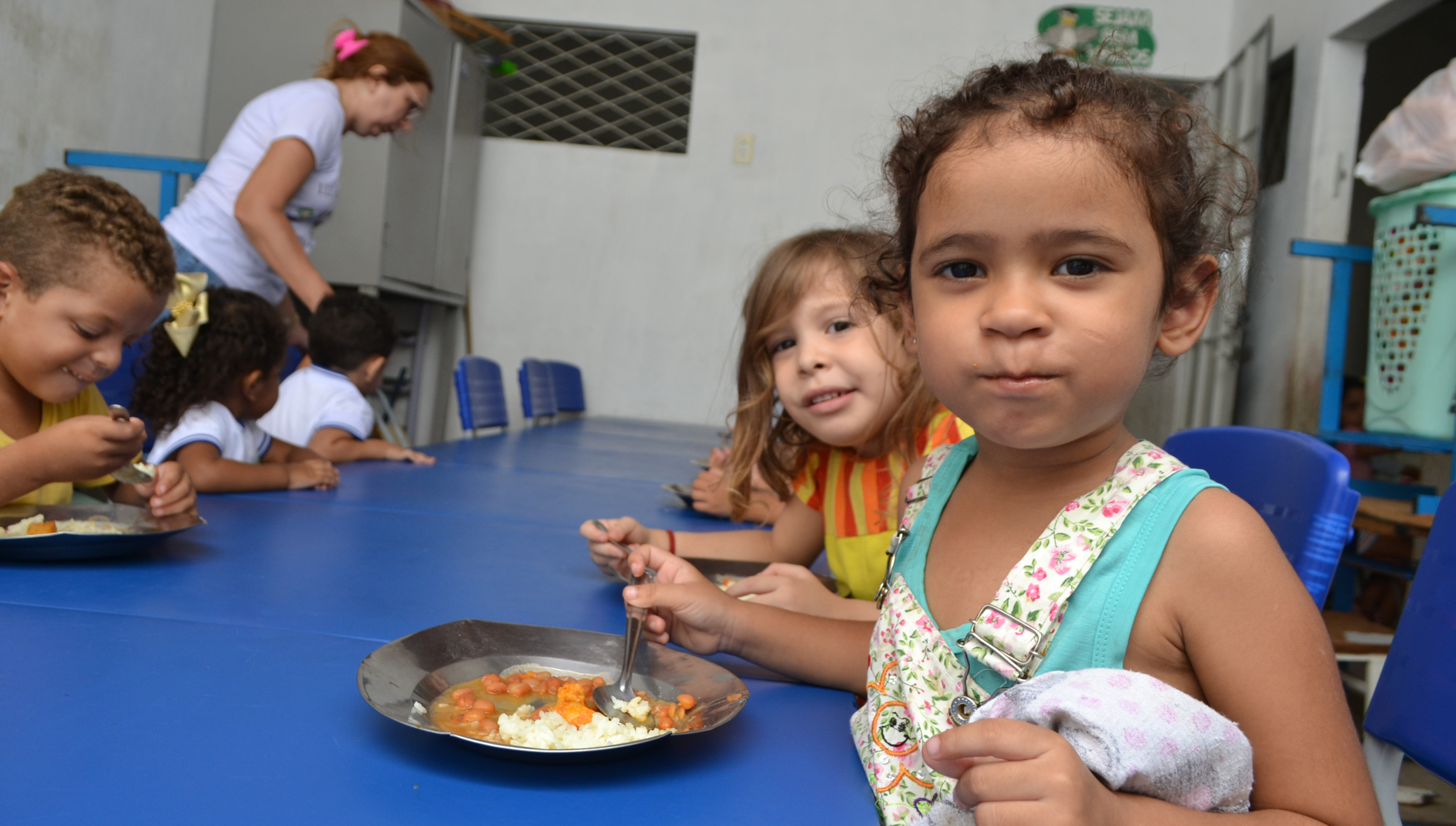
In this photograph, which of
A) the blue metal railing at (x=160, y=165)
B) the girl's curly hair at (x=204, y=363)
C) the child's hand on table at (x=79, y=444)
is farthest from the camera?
the blue metal railing at (x=160, y=165)

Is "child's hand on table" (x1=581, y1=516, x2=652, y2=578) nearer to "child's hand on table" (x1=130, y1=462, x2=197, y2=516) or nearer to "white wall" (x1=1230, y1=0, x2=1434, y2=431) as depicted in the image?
"child's hand on table" (x1=130, y1=462, x2=197, y2=516)

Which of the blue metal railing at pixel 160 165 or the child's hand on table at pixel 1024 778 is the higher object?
the blue metal railing at pixel 160 165

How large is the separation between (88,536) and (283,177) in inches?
57.8

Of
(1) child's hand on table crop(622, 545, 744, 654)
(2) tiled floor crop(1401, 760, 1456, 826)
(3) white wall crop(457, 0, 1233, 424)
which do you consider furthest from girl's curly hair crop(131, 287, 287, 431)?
(3) white wall crop(457, 0, 1233, 424)

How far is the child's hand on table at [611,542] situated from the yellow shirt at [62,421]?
584 millimetres

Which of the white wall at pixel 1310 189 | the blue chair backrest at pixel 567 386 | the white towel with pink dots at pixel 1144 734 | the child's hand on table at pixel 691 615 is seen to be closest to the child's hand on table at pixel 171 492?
the child's hand on table at pixel 691 615

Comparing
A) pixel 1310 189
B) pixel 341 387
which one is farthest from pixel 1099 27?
pixel 341 387

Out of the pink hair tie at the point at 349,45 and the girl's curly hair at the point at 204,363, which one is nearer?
the girl's curly hair at the point at 204,363

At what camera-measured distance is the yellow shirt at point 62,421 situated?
1196mm

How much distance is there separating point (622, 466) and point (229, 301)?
1021 mm

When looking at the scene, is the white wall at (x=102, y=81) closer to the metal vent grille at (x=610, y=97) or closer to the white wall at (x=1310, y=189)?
the metal vent grille at (x=610, y=97)

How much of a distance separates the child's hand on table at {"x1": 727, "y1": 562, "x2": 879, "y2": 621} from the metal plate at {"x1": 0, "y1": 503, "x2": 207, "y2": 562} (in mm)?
594

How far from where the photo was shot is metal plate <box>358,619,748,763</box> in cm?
56

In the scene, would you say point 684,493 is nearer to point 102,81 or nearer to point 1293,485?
point 1293,485
